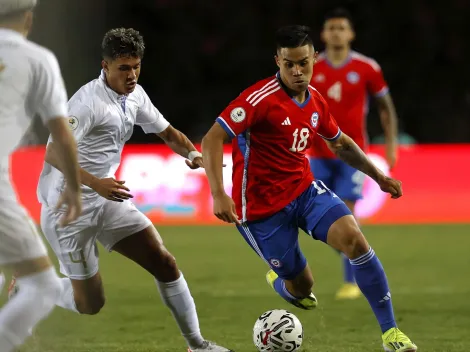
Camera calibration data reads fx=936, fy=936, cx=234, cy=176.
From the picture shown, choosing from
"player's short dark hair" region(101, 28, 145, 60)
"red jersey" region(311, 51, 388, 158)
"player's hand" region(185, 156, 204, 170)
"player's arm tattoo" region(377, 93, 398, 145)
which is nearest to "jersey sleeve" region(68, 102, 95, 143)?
"player's short dark hair" region(101, 28, 145, 60)

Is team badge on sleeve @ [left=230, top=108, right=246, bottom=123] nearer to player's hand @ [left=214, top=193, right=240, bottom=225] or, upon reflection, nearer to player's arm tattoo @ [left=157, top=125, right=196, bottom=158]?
player's hand @ [left=214, top=193, right=240, bottom=225]

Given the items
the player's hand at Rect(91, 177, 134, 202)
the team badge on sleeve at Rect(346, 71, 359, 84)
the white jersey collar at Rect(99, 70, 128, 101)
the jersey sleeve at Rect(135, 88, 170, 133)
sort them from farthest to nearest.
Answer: the team badge on sleeve at Rect(346, 71, 359, 84)
the jersey sleeve at Rect(135, 88, 170, 133)
the white jersey collar at Rect(99, 70, 128, 101)
the player's hand at Rect(91, 177, 134, 202)

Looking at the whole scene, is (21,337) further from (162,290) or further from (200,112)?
(200,112)

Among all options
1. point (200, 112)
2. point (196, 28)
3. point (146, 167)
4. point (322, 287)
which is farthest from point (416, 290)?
point (196, 28)

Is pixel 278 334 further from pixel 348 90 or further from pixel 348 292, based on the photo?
pixel 348 90

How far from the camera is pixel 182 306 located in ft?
17.6

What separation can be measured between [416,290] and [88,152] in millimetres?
3947

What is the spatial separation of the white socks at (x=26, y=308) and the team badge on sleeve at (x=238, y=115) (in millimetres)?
1557

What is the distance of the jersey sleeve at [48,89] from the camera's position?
382cm

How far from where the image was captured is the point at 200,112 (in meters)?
18.8

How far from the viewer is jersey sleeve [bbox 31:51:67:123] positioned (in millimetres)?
3816

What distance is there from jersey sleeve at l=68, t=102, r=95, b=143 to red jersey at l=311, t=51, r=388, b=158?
3.24 m

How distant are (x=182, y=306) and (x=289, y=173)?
100 centimetres

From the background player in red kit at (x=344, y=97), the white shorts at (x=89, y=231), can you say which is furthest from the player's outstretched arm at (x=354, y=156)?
the background player in red kit at (x=344, y=97)
